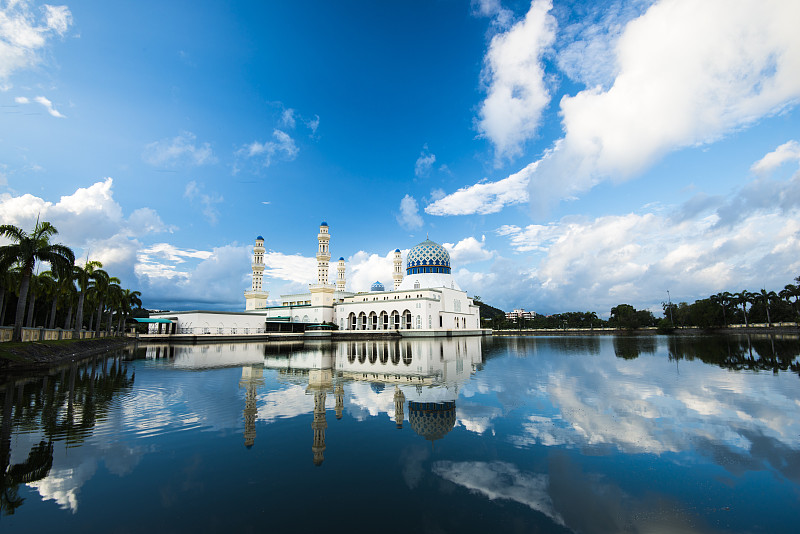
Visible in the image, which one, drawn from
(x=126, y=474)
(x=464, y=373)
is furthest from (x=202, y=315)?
(x=126, y=474)

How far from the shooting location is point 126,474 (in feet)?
18.6

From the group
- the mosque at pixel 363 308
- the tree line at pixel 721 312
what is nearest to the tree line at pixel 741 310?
the tree line at pixel 721 312

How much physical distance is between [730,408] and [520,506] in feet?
27.6

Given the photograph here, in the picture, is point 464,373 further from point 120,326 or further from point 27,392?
point 120,326

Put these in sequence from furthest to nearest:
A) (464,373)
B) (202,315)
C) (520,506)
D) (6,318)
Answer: (202,315) < (6,318) < (464,373) < (520,506)

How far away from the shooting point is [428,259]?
69250mm

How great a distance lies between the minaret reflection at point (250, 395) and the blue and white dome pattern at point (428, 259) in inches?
1997

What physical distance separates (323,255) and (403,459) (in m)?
68.0

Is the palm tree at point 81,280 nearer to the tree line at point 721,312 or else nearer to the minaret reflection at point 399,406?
the minaret reflection at point 399,406

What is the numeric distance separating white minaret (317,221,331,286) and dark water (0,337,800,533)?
60292 millimetres

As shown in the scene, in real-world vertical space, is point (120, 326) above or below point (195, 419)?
above

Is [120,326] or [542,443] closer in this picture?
[542,443]

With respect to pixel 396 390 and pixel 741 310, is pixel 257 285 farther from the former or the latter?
pixel 741 310

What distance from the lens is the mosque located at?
58.8m
